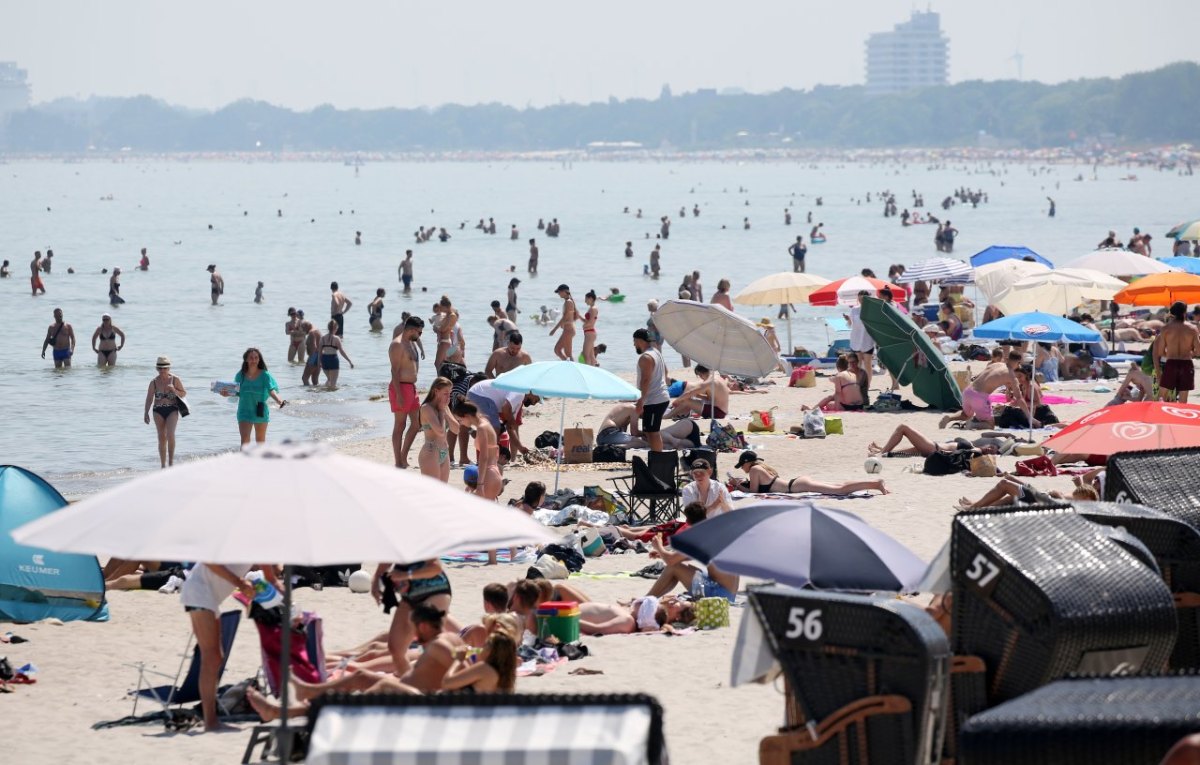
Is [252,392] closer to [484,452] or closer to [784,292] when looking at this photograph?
[484,452]

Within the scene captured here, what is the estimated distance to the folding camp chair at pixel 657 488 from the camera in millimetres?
12195

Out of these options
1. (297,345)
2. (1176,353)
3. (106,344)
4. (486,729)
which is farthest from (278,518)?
(297,345)

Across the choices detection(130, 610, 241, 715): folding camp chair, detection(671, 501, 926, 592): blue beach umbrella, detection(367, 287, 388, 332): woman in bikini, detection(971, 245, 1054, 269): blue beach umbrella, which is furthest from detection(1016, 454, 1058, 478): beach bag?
detection(367, 287, 388, 332): woman in bikini

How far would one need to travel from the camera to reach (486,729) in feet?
14.2

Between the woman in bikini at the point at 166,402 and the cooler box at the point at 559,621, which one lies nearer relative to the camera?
the cooler box at the point at 559,621

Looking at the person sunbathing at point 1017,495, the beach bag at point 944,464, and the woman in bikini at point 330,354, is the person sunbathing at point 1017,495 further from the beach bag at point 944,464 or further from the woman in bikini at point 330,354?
the woman in bikini at point 330,354

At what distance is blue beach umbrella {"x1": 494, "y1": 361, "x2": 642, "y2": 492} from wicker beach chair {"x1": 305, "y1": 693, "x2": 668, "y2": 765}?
765 cm

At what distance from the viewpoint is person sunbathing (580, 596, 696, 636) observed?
30.7 feet

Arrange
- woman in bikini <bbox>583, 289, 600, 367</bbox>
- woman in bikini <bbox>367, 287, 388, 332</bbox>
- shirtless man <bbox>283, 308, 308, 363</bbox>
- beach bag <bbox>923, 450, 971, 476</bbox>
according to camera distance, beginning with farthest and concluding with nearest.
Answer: woman in bikini <bbox>367, 287, 388, 332</bbox>, shirtless man <bbox>283, 308, 308, 363</bbox>, woman in bikini <bbox>583, 289, 600, 367</bbox>, beach bag <bbox>923, 450, 971, 476</bbox>

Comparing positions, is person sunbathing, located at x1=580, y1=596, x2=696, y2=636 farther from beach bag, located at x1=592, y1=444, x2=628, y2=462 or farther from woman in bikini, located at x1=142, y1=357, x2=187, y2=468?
woman in bikini, located at x1=142, y1=357, x2=187, y2=468

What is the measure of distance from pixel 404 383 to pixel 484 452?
3343mm

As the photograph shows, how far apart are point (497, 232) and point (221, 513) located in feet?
252

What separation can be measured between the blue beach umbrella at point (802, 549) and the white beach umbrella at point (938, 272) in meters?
19.5

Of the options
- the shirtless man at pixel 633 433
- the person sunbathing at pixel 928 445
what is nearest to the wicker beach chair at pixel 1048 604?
the person sunbathing at pixel 928 445
